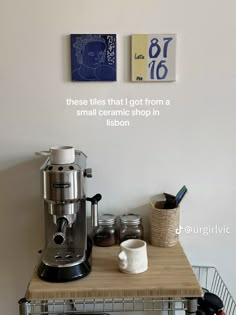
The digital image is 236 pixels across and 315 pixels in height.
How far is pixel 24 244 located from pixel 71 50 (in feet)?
2.58

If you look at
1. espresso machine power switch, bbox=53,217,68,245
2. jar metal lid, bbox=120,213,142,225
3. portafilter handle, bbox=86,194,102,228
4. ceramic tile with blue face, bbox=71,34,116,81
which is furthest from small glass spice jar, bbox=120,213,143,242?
ceramic tile with blue face, bbox=71,34,116,81

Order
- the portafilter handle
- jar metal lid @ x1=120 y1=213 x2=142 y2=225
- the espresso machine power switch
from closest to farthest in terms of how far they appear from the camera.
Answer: the espresso machine power switch < the portafilter handle < jar metal lid @ x1=120 y1=213 x2=142 y2=225

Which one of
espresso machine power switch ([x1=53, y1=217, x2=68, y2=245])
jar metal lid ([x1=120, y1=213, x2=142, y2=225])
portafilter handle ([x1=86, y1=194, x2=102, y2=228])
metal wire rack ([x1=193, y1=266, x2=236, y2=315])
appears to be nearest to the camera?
espresso machine power switch ([x1=53, y1=217, x2=68, y2=245])

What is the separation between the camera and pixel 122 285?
118 cm

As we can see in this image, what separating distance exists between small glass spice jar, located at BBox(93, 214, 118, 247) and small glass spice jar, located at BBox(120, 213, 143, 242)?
3 centimetres

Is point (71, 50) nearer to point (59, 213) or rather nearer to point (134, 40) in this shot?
point (134, 40)

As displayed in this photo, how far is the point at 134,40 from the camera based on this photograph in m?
1.42

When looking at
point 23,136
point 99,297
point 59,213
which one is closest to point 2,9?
point 23,136

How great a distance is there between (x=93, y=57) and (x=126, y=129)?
29 centimetres

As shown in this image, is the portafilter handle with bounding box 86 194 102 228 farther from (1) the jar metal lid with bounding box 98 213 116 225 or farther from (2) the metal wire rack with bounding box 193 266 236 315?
(2) the metal wire rack with bounding box 193 266 236 315

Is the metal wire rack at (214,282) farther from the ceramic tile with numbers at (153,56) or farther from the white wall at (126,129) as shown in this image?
the ceramic tile with numbers at (153,56)

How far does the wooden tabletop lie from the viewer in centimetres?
115

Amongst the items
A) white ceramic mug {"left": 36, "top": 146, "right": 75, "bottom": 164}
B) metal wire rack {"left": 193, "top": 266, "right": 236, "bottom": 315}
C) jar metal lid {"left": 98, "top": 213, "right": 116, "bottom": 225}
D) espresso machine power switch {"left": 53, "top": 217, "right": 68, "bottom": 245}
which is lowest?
metal wire rack {"left": 193, "top": 266, "right": 236, "bottom": 315}

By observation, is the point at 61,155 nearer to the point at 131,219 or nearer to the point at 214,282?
the point at 131,219
